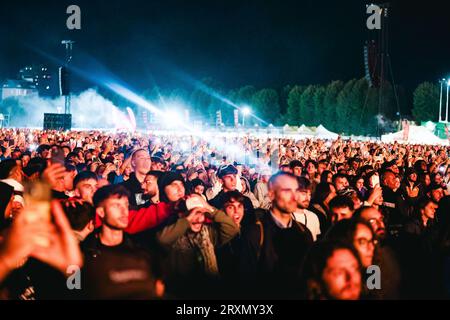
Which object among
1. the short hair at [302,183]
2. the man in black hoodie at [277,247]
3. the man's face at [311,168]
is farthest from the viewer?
the man's face at [311,168]

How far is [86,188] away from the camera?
20.4 feet

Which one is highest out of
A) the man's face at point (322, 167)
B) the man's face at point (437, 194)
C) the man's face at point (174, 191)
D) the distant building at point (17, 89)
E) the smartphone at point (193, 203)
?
the distant building at point (17, 89)

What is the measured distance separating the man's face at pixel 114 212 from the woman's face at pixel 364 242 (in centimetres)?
154

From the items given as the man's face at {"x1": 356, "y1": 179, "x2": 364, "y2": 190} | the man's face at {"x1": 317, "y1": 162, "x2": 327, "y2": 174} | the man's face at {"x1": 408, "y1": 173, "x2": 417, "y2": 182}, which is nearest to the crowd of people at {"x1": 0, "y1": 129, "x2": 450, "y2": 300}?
the man's face at {"x1": 356, "y1": 179, "x2": 364, "y2": 190}

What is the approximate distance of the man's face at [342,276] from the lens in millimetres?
3701

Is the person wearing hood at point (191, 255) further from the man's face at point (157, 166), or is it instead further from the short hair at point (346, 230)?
the man's face at point (157, 166)

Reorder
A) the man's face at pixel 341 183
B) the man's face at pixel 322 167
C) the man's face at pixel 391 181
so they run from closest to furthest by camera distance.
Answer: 1. the man's face at pixel 341 183
2. the man's face at pixel 391 181
3. the man's face at pixel 322 167

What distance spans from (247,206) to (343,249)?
3.03m

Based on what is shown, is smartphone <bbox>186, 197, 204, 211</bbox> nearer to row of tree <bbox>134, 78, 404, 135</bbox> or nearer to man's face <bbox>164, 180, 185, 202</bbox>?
man's face <bbox>164, 180, 185, 202</bbox>

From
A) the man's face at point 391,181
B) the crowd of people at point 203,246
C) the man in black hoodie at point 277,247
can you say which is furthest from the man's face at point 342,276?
the man's face at point 391,181

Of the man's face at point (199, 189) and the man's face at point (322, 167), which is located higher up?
the man's face at point (322, 167)

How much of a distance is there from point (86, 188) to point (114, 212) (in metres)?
1.79

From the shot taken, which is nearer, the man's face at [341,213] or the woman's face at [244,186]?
the man's face at [341,213]
